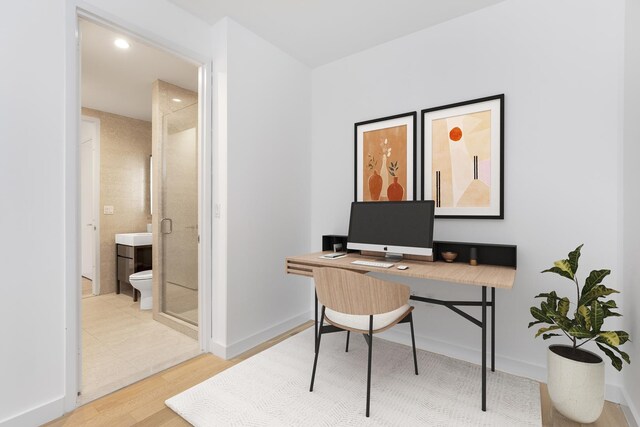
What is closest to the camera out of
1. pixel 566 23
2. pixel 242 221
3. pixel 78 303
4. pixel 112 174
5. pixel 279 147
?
pixel 78 303

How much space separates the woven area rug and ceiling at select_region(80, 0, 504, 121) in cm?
246

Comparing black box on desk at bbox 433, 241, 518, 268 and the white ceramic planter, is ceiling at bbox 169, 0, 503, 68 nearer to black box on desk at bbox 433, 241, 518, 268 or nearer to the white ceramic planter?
black box on desk at bbox 433, 241, 518, 268

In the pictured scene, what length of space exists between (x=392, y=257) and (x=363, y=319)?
0.77 metres

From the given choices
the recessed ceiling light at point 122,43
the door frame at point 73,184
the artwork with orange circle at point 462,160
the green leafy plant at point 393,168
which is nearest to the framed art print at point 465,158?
the artwork with orange circle at point 462,160

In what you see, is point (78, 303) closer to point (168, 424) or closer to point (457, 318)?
point (168, 424)

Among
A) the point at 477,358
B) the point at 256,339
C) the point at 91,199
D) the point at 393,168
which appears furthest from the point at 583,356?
the point at 91,199

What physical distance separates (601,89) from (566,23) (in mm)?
508

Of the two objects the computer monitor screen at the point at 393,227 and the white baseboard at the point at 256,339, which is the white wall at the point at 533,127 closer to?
the computer monitor screen at the point at 393,227

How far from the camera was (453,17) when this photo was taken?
2391 millimetres

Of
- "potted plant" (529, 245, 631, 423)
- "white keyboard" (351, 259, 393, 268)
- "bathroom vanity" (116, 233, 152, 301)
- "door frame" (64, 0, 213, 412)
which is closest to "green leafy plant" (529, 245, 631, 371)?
"potted plant" (529, 245, 631, 423)

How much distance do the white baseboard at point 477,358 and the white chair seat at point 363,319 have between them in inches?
30.3

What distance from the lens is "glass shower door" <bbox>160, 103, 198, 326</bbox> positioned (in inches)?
115

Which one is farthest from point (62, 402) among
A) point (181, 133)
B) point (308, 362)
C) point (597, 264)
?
point (597, 264)

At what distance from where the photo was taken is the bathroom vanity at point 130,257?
3984 millimetres
